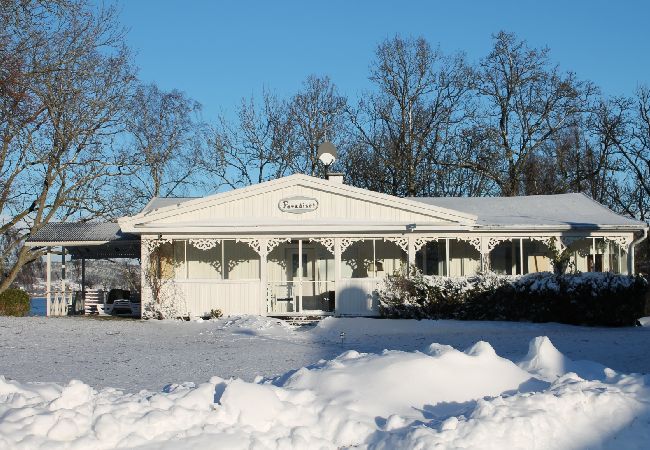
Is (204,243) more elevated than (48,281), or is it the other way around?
(204,243)

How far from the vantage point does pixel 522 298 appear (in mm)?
21203

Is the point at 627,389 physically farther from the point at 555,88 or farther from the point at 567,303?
the point at 555,88

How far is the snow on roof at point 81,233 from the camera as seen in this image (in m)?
28.5

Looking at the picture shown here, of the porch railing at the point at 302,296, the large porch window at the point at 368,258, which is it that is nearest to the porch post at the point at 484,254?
the large porch window at the point at 368,258

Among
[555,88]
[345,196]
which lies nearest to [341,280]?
[345,196]

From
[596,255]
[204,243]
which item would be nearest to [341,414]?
[204,243]

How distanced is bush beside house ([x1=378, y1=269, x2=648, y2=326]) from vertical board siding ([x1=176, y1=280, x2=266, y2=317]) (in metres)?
3.90

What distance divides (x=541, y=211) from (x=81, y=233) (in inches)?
651

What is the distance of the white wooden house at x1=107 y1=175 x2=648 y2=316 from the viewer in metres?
24.3

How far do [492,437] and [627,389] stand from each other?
7.45 ft

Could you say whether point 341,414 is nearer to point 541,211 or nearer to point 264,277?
point 264,277

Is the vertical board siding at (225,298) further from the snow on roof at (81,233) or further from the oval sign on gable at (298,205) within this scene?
the snow on roof at (81,233)

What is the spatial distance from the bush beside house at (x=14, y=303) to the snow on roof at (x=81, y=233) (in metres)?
1.96

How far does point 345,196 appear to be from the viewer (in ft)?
81.3
